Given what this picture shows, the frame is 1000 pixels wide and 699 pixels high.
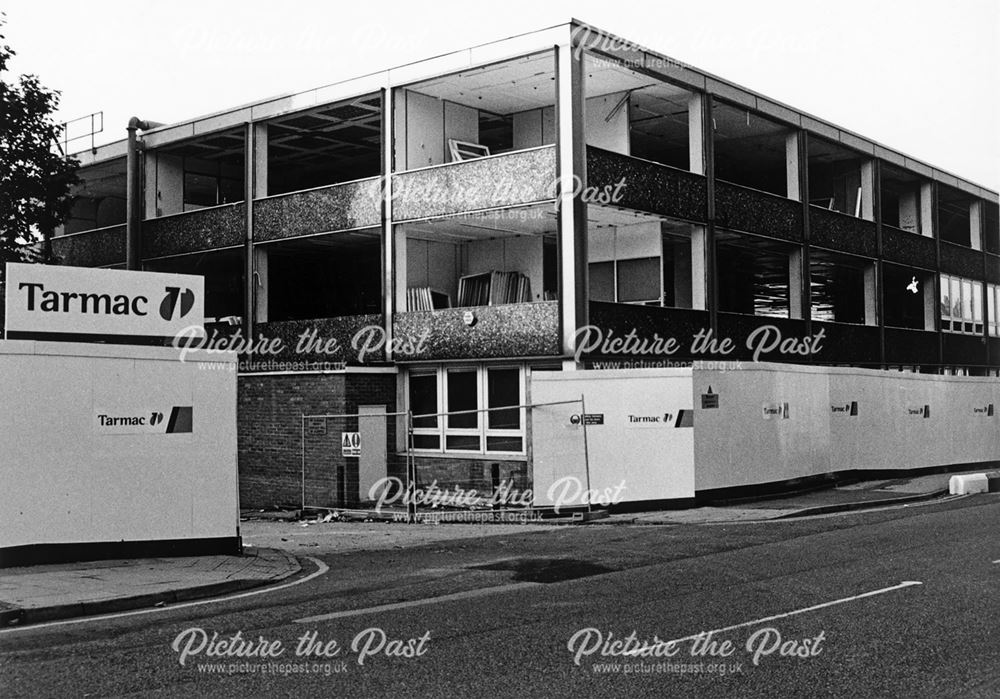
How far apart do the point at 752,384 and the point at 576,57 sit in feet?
25.5

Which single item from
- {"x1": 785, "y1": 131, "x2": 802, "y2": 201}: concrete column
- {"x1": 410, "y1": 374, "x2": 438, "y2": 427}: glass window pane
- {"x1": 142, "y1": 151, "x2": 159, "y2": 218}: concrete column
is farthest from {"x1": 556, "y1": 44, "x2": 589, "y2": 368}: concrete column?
{"x1": 142, "y1": 151, "x2": 159, "y2": 218}: concrete column

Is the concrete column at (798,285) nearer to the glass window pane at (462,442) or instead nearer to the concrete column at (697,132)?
the concrete column at (697,132)

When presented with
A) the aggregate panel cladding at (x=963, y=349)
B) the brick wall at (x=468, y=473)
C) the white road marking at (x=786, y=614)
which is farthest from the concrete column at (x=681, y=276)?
the white road marking at (x=786, y=614)

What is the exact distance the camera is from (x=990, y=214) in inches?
1692

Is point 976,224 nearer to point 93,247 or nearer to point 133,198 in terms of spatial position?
point 133,198

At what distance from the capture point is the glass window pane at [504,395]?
2475 centimetres

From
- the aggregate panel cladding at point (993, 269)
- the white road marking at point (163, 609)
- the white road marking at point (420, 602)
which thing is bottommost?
the white road marking at point (163, 609)

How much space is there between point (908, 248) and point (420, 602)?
30082 mm

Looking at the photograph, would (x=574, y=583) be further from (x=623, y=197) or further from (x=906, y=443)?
(x=906, y=443)

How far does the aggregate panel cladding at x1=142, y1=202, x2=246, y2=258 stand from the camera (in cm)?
2969

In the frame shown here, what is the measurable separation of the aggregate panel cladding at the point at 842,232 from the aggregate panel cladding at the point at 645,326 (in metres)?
6.76

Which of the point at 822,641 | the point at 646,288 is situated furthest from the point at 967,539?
the point at 646,288

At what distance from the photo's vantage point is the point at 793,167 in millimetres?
30422

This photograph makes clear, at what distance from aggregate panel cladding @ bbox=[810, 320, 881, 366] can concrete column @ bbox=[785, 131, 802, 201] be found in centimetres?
361
